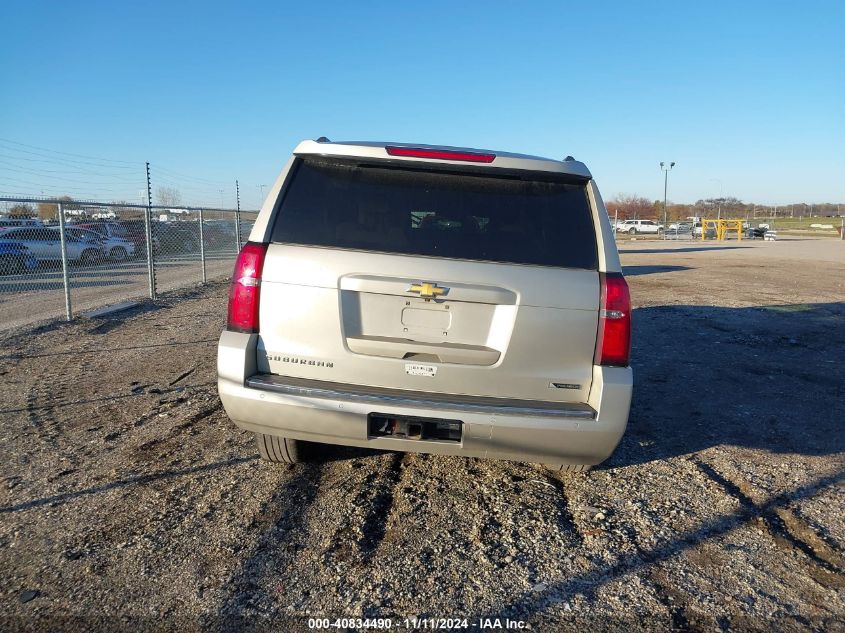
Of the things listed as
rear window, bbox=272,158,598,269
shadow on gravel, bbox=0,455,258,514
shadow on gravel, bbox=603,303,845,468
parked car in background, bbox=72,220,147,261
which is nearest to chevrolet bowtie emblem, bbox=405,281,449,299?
rear window, bbox=272,158,598,269

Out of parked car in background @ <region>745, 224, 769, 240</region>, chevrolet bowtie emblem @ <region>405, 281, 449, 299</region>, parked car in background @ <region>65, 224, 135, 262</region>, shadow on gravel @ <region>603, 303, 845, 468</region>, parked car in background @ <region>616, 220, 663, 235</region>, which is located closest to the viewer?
chevrolet bowtie emblem @ <region>405, 281, 449, 299</region>

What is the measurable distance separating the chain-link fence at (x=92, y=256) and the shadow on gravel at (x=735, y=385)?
25.9ft

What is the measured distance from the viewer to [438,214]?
3.69 m

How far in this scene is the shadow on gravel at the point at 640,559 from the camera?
288 cm

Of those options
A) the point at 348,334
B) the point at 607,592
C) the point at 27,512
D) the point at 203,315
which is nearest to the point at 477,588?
the point at 607,592

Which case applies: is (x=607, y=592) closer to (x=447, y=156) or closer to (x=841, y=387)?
(x=447, y=156)

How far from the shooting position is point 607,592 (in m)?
2.98

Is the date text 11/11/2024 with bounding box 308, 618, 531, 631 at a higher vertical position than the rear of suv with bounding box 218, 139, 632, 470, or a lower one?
lower

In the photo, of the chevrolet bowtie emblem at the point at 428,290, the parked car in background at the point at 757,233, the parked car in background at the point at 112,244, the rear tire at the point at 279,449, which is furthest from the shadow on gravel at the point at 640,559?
the parked car in background at the point at 757,233

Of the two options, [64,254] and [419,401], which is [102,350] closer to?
[64,254]

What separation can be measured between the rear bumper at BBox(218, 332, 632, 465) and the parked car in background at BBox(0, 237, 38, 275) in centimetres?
708

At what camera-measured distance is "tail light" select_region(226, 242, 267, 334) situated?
3.58 metres

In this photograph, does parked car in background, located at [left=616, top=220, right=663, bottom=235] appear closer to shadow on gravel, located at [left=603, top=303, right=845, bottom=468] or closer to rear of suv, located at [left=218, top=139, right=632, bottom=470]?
shadow on gravel, located at [left=603, top=303, right=845, bottom=468]

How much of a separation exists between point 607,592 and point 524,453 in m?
0.84
